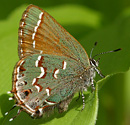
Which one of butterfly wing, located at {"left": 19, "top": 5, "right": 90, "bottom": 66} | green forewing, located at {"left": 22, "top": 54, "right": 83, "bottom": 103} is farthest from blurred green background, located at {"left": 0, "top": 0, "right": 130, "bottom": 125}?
butterfly wing, located at {"left": 19, "top": 5, "right": 90, "bottom": 66}

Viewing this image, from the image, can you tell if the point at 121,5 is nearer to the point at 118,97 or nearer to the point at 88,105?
the point at 118,97

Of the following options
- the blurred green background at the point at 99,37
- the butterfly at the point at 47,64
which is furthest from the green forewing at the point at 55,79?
the blurred green background at the point at 99,37

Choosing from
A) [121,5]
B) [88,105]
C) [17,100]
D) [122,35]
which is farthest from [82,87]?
[121,5]

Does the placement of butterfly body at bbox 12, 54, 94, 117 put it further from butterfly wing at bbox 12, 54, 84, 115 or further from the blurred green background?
the blurred green background

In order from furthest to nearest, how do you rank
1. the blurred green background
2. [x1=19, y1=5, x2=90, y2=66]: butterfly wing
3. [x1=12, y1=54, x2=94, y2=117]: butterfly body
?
the blurred green background < [x1=19, y1=5, x2=90, y2=66]: butterfly wing < [x1=12, y1=54, x2=94, y2=117]: butterfly body

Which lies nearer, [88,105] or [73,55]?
[88,105]
